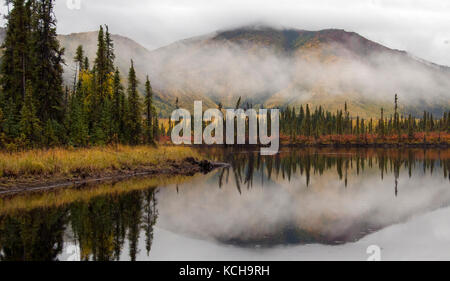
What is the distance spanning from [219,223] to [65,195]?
10.2 metres

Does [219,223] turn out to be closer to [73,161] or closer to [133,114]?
[73,161]

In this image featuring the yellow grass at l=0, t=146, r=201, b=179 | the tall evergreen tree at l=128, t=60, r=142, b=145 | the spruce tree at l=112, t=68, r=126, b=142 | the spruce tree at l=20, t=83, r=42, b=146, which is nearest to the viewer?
the yellow grass at l=0, t=146, r=201, b=179

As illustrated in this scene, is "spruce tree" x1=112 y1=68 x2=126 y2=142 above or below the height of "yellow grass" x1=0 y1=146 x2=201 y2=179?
above

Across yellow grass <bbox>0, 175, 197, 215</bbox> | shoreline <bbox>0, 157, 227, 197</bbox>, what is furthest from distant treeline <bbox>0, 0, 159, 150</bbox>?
yellow grass <bbox>0, 175, 197, 215</bbox>

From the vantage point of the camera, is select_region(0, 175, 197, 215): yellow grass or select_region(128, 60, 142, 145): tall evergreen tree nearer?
select_region(0, 175, 197, 215): yellow grass

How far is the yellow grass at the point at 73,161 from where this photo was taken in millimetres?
26844

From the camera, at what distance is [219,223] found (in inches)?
772

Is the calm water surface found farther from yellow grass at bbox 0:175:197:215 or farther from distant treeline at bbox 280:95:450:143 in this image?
distant treeline at bbox 280:95:450:143

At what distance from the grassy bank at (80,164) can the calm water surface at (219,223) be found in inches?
114

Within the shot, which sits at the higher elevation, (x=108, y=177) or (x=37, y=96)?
(x=37, y=96)

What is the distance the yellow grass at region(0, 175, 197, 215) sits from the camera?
20.4 metres

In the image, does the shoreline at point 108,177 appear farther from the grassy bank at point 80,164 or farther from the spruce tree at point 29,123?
the spruce tree at point 29,123

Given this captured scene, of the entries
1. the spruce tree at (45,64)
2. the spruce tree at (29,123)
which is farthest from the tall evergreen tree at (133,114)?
the spruce tree at (29,123)

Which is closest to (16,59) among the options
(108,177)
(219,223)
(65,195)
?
(108,177)
